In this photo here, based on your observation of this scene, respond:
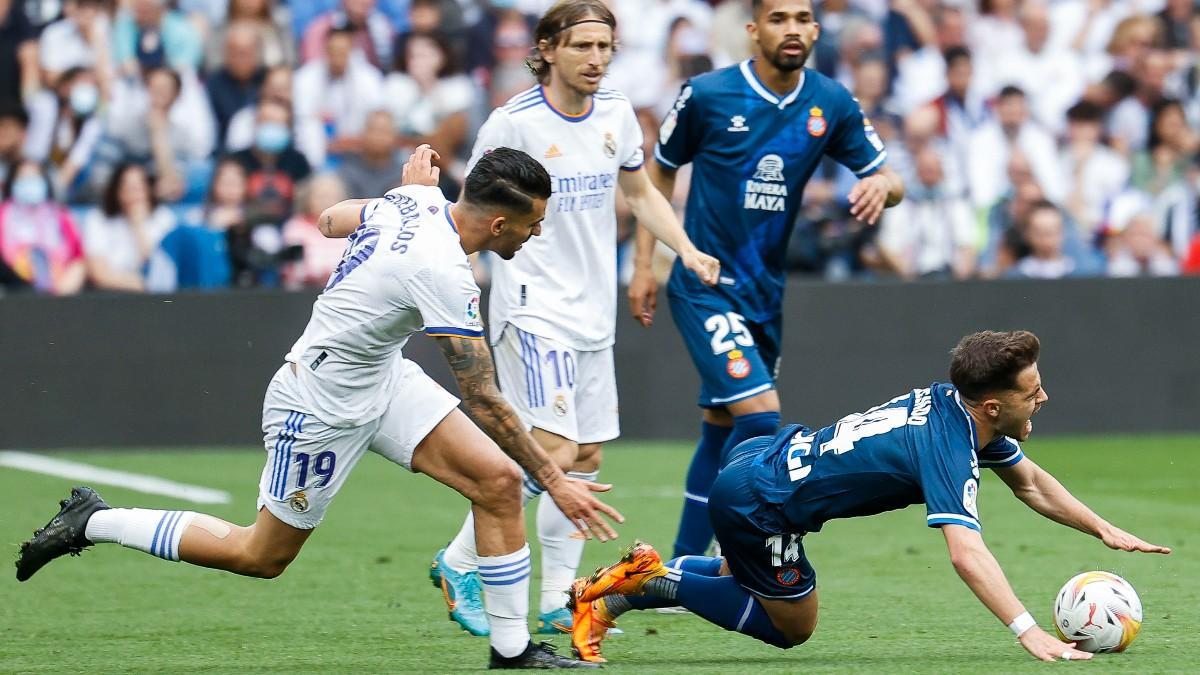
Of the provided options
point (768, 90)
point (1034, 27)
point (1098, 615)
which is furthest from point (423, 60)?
point (1098, 615)

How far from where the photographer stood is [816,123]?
24.6 feet

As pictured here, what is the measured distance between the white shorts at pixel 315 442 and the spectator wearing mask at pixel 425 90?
25.1 feet

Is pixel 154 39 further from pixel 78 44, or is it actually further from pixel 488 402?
pixel 488 402

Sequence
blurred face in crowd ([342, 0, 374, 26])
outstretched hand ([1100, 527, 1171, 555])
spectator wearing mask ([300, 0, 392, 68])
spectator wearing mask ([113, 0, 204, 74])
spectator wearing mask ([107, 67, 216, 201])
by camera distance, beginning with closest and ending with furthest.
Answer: outstretched hand ([1100, 527, 1171, 555]) → spectator wearing mask ([107, 67, 216, 201]) → spectator wearing mask ([113, 0, 204, 74]) → spectator wearing mask ([300, 0, 392, 68]) → blurred face in crowd ([342, 0, 374, 26])

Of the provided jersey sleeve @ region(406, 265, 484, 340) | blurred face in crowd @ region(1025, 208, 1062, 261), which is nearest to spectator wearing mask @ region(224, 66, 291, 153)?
blurred face in crowd @ region(1025, 208, 1062, 261)

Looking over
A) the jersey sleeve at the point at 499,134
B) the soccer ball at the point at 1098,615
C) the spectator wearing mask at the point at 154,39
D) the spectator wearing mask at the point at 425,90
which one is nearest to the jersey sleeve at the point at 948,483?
the soccer ball at the point at 1098,615

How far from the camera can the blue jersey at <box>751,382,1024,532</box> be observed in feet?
17.3

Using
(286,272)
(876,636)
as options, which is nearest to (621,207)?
(286,272)

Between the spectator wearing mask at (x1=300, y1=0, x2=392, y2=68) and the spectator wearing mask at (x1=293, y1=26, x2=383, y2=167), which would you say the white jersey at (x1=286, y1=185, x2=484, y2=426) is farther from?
the spectator wearing mask at (x1=300, y1=0, x2=392, y2=68)

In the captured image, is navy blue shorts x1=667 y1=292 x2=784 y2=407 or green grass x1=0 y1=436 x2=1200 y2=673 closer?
green grass x1=0 y1=436 x2=1200 y2=673

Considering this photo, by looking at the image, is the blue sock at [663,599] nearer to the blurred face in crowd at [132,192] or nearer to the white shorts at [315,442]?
the white shorts at [315,442]

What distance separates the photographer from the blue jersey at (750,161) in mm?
7410

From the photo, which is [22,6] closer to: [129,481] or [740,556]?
[129,481]

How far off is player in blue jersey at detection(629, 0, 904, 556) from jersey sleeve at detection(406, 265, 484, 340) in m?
2.09
